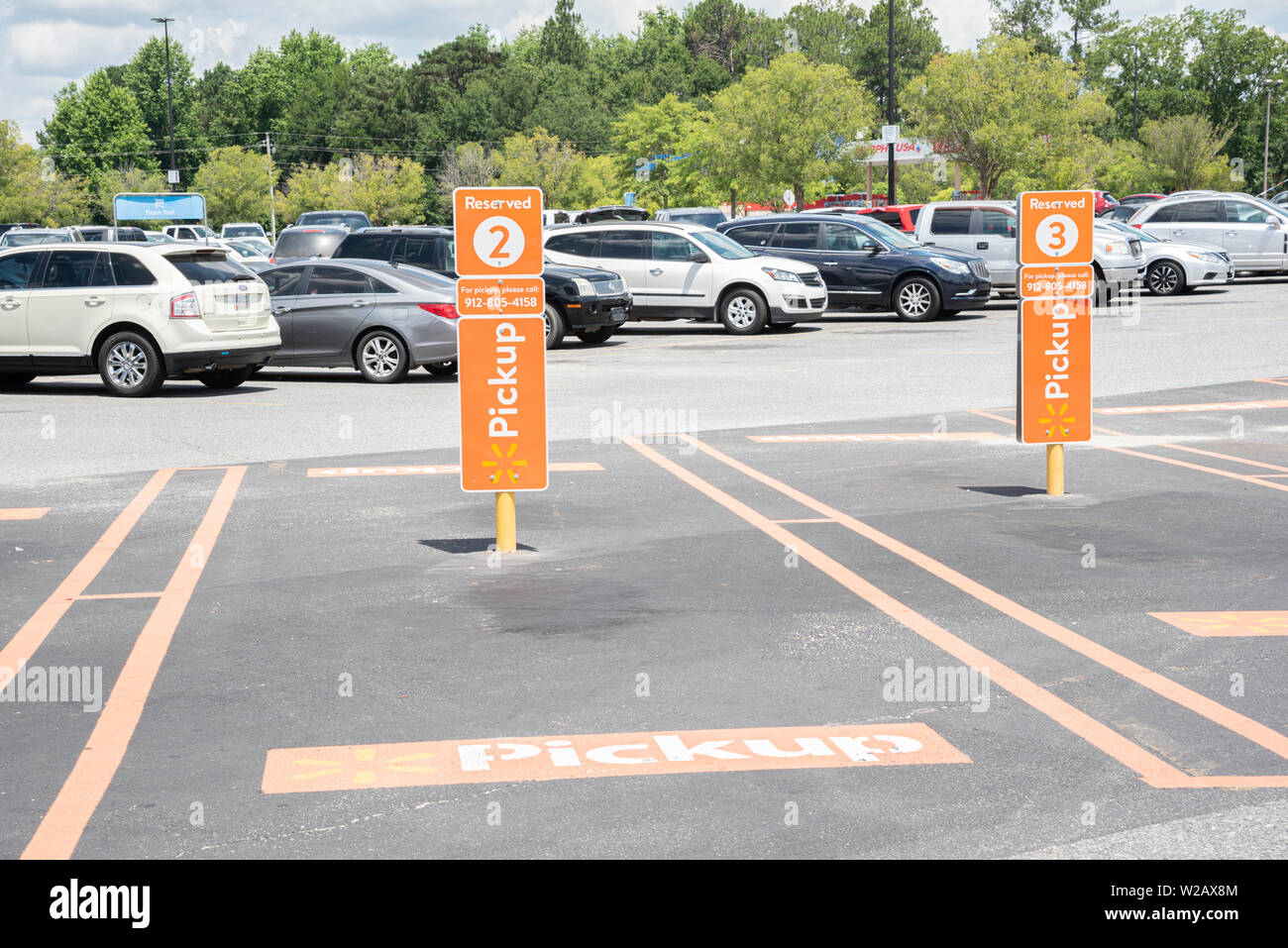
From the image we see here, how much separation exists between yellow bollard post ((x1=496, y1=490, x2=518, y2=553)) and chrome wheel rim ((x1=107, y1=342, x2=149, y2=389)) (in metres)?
9.93

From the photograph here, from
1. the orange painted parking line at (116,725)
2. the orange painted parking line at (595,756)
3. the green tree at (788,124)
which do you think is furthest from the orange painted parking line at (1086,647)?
the green tree at (788,124)

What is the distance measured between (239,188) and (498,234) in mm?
84509

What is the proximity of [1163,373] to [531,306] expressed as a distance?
11592 millimetres

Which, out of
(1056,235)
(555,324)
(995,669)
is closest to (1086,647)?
(995,669)

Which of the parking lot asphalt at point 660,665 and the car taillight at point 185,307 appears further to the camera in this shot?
the car taillight at point 185,307

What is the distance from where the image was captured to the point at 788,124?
4853cm

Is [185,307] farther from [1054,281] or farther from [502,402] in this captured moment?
[1054,281]

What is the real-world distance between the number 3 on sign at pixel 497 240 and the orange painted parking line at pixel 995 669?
→ 2.22 metres

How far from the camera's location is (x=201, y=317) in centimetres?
1683

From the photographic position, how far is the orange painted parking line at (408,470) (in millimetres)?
11461

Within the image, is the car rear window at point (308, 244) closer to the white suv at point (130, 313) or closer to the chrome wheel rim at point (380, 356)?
the chrome wheel rim at point (380, 356)

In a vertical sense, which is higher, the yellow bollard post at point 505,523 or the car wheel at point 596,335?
the car wheel at point 596,335

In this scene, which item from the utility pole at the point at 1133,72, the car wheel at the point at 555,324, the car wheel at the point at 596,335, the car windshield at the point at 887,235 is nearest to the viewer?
the car wheel at the point at 555,324
